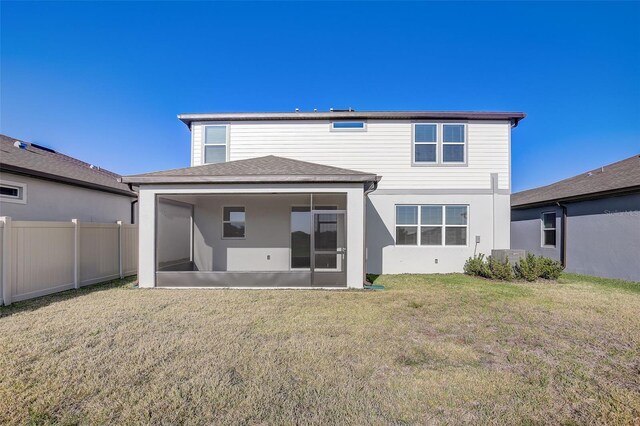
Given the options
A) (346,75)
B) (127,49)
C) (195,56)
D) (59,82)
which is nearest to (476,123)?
(346,75)

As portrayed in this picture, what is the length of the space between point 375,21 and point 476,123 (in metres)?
5.45

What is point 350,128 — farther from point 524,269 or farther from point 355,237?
point 524,269

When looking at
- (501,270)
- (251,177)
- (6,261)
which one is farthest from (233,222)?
(501,270)

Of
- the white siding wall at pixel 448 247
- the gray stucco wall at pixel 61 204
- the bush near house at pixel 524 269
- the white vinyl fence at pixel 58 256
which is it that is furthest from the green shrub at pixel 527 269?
the gray stucco wall at pixel 61 204

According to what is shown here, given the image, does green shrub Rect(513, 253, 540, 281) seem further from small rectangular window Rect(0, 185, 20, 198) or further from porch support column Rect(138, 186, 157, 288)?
small rectangular window Rect(0, 185, 20, 198)

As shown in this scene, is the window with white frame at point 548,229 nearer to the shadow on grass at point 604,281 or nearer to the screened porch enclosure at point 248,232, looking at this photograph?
the shadow on grass at point 604,281

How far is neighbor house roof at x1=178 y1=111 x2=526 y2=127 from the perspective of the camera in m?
10.4

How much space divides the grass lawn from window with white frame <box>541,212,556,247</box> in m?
6.92

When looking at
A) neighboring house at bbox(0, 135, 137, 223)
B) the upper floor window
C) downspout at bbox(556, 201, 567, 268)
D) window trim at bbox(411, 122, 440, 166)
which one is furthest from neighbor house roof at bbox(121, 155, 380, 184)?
downspout at bbox(556, 201, 567, 268)

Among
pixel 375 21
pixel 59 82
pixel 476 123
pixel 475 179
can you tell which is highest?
pixel 375 21

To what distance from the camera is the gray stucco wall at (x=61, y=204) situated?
27.4 feet

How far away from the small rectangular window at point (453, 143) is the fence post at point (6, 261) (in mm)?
12480

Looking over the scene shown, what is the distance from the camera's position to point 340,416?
2578 mm

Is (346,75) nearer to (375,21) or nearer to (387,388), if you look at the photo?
(375,21)
